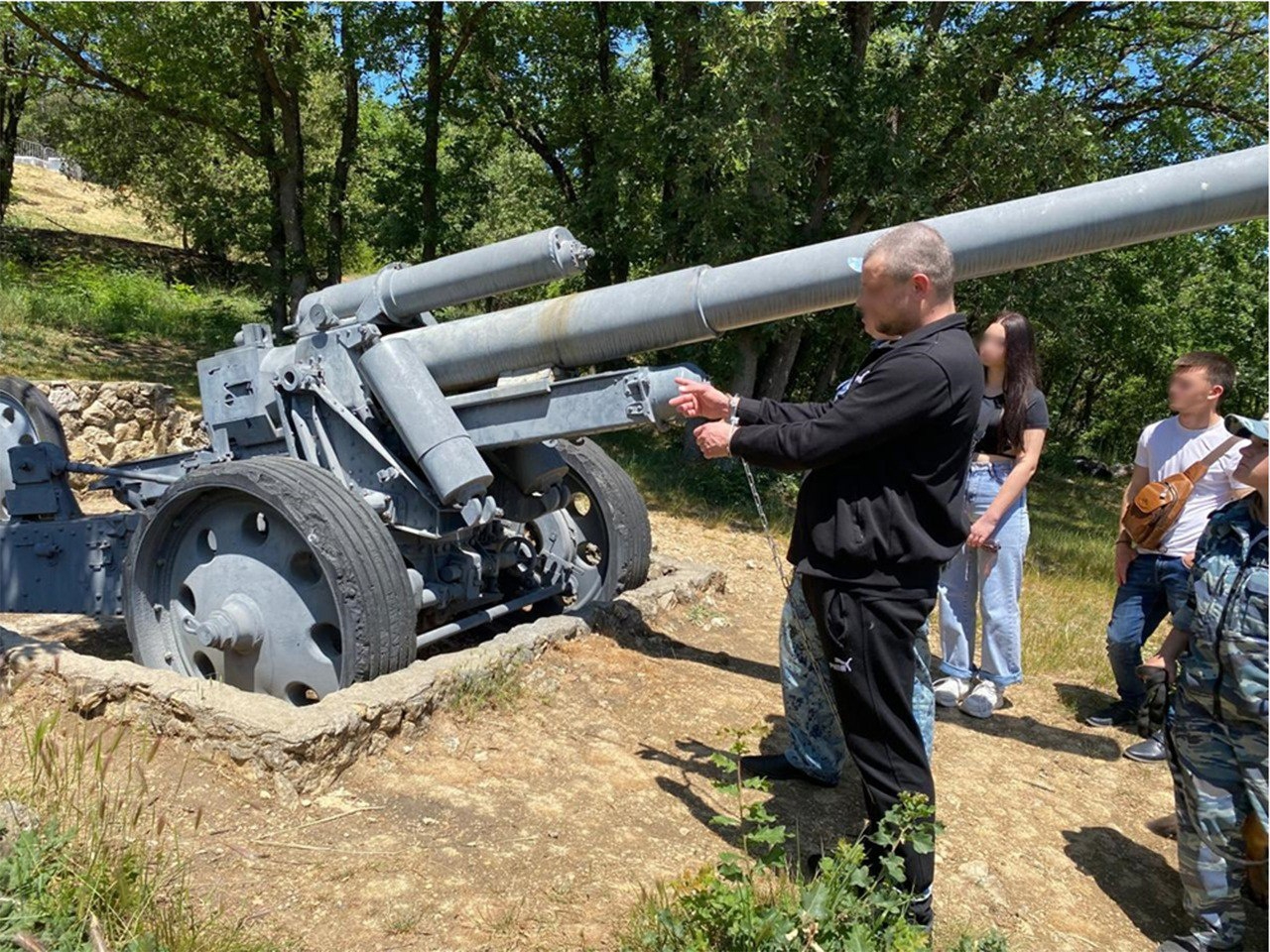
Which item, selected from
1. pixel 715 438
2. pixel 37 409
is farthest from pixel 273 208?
pixel 715 438

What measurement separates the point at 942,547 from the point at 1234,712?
95cm

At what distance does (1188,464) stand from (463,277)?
128 inches

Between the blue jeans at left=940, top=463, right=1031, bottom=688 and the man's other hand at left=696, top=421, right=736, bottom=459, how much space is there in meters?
1.90

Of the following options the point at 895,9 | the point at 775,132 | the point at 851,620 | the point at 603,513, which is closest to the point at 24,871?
the point at 851,620

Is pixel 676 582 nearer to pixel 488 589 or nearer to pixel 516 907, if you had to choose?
pixel 488 589

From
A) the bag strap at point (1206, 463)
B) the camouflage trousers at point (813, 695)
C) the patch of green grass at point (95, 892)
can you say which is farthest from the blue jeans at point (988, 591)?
the patch of green grass at point (95, 892)

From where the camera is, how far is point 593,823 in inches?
139

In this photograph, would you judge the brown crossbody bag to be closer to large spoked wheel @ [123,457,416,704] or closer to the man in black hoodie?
the man in black hoodie

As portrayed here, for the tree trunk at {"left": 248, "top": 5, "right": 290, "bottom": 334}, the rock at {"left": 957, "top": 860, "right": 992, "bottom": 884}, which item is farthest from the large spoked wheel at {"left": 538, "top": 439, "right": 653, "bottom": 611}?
the tree trunk at {"left": 248, "top": 5, "right": 290, "bottom": 334}

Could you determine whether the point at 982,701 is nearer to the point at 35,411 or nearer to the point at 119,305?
the point at 35,411

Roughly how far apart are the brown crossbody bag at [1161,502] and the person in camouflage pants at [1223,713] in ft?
4.69

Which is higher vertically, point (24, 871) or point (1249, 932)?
point (24, 871)

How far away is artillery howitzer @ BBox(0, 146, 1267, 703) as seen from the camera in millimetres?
3854

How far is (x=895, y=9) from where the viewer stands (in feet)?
42.1
